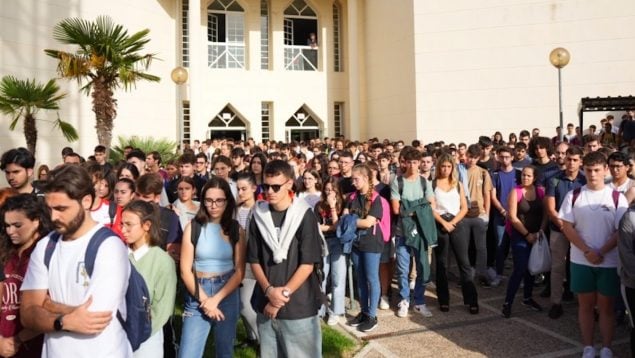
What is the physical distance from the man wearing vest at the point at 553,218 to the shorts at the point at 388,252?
6.10 feet

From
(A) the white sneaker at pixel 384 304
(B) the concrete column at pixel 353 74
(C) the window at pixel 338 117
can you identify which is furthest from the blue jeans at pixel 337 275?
(C) the window at pixel 338 117

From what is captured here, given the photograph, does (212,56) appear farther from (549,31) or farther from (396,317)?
(396,317)

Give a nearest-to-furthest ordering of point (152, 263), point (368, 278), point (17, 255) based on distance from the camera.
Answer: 1. point (17, 255)
2. point (152, 263)
3. point (368, 278)

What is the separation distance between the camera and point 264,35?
2148cm

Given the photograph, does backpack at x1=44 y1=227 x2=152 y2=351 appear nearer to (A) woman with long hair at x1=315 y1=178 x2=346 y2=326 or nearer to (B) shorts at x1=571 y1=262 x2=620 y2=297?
(A) woman with long hair at x1=315 y1=178 x2=346 y2=326

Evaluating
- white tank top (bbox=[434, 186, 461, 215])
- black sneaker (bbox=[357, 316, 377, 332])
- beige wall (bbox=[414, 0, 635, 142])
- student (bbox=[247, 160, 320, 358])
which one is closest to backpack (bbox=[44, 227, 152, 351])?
student (bbox=[247, 160, 320, 358])

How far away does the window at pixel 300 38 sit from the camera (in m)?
21.8

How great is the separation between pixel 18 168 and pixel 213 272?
7.63 feet

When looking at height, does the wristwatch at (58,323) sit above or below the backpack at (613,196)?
below

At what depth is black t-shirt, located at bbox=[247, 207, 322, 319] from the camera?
131 inches

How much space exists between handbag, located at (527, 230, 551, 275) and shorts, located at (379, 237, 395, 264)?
1.61 m

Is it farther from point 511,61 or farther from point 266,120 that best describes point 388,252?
point 266,120

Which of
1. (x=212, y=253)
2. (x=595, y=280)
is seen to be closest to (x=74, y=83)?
(x=212, y=253)

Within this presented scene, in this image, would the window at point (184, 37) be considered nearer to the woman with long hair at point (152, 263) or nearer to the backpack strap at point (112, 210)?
the backpack strap at point (112, 210)
